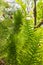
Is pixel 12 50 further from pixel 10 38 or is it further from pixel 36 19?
pixel 36 19

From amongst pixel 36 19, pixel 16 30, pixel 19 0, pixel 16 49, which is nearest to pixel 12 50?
pixel 16 49

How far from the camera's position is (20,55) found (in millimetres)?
492

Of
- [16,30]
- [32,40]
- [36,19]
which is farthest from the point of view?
[36,19]

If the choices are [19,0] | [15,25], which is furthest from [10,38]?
[19,0]

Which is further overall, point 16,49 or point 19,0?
point 19,0

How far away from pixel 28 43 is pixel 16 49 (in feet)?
0.20

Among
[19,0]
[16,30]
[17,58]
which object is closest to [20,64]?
[17,58]

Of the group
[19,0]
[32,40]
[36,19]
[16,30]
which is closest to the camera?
[32,40]

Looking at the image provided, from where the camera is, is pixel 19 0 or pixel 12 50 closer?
pixel 12 50

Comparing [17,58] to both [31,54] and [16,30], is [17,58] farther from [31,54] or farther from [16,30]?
[16,30]

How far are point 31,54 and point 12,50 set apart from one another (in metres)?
0.09

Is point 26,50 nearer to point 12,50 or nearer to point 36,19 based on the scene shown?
point 12,50

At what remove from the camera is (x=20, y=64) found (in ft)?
1.62

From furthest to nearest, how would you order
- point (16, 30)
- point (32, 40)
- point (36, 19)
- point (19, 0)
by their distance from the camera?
point (19, 0)
point (36, 19)
point (16, 30)
point (32, 40)
